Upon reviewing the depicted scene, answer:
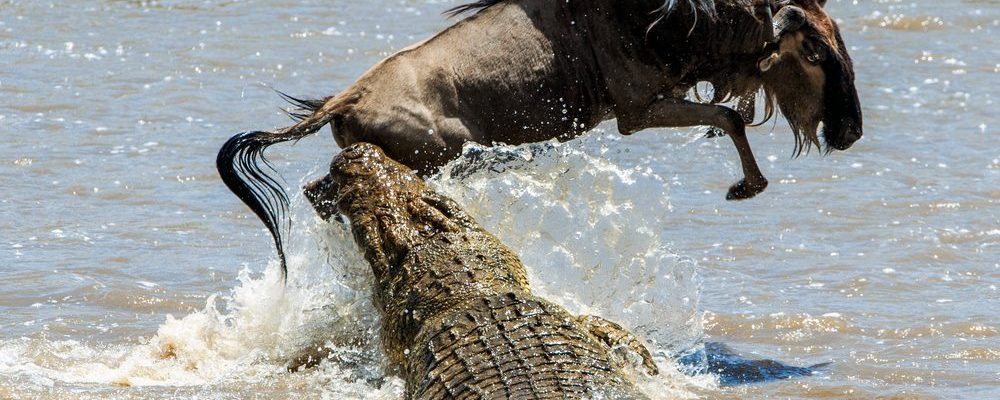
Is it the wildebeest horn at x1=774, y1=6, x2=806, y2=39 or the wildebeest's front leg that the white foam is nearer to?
the wildebeest's front leg

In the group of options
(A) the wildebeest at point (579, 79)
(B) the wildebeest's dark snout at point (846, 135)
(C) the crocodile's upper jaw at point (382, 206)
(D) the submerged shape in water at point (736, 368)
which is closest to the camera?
(C) the crocodile's upper jaw at point (382, 206)

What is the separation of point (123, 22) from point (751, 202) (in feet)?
26.6

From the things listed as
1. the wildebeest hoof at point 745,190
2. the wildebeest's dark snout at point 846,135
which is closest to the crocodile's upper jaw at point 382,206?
the wildebeest hoof at point 745,190

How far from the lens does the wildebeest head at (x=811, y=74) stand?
6.73m

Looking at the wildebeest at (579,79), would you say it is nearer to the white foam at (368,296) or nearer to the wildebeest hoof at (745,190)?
the wildebeest hoof at (745,190)

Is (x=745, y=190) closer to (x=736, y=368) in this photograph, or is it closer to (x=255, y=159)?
(x=736, y=368)

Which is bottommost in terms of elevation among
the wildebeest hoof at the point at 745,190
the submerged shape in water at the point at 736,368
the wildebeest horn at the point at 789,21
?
the submerged shape in water at the point at 736,368

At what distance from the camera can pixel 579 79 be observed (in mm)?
6652

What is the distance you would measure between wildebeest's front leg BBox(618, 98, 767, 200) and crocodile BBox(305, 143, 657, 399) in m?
1.16

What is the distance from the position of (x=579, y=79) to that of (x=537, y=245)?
2.57 ft

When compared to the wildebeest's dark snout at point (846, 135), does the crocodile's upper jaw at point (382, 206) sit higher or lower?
higher

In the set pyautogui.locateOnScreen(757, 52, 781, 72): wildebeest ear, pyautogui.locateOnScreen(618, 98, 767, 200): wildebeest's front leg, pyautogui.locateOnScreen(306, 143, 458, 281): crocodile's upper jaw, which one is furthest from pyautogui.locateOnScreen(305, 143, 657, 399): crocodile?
pyautogui.locateOnScreen(757, 52, 781, 72): wildebeest ear

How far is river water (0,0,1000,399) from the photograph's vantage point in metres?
6.14

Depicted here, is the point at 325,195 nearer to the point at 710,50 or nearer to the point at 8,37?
the point at 710,50
